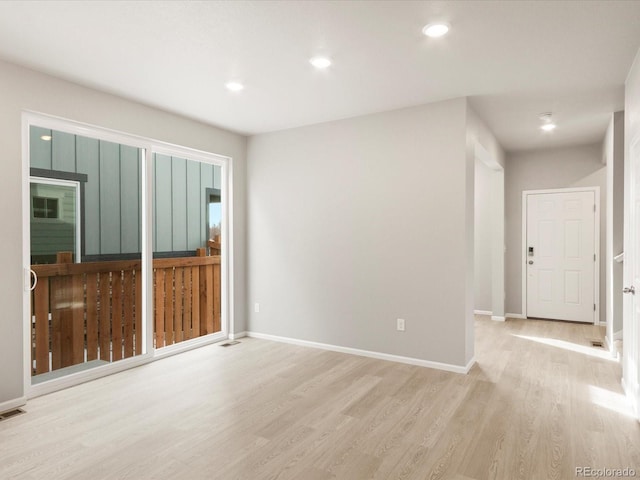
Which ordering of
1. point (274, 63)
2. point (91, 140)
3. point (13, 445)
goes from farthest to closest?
point (91, 140) → point (274, 63) → point (13, 445)

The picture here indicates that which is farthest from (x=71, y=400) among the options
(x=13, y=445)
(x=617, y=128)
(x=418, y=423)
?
(x=617, y=128)

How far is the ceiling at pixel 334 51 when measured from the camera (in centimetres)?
236

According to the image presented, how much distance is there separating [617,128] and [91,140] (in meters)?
5.29

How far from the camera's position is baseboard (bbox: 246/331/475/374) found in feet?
12.5

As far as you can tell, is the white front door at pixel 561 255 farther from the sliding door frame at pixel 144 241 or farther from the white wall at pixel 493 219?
the sliding door frame at pixel 144 241

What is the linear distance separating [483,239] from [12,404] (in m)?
6.40

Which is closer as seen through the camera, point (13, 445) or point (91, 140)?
point (13, 445)

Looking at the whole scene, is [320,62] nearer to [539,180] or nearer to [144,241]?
[144,241]

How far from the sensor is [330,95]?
3770 millimetres

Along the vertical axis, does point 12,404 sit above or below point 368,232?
below

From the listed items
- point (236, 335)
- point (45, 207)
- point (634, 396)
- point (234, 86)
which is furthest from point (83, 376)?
point (634, 396)

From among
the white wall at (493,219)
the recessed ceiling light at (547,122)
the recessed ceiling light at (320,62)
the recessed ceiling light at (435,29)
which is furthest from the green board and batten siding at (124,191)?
the recessed ceiling light at (547,122)

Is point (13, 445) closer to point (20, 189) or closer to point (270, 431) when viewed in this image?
point (270, 431)

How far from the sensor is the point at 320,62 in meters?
3.03
